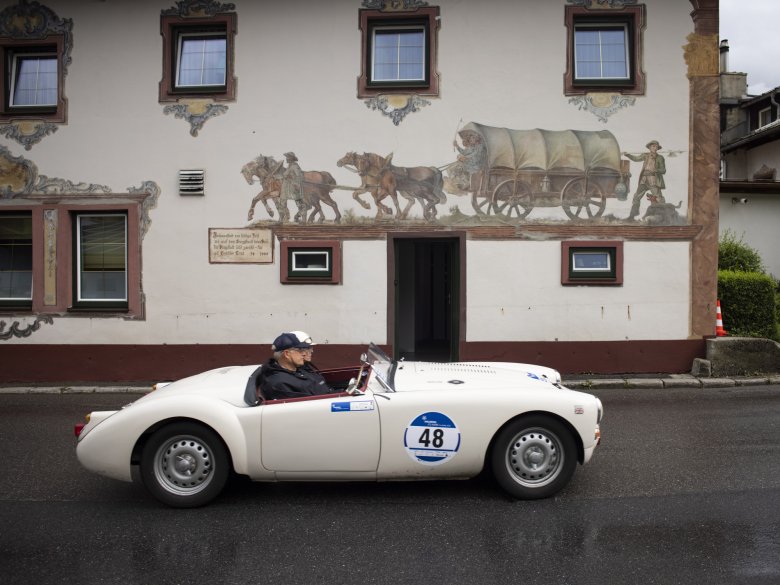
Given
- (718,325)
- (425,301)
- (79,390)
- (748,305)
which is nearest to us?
(79,390)

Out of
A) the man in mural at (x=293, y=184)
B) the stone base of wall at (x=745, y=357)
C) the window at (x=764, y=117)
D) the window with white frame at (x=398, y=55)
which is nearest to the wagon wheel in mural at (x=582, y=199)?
the stone base of wall at (x=745, y=357)

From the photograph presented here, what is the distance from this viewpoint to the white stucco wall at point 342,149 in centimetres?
1058

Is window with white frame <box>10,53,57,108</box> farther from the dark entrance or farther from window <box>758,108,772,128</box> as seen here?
window <box>758,108,772,128</box>

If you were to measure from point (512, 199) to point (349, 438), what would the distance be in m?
6.90

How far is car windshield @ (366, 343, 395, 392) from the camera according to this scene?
190 inches

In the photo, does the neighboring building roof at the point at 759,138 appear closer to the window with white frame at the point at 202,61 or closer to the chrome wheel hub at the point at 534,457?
the window with white frame at the point at 202,61

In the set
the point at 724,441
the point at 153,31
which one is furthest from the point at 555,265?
the point at 153,31

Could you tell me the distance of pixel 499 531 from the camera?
416 centimetres

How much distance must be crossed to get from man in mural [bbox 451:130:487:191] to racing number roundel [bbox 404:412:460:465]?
6.57 meters

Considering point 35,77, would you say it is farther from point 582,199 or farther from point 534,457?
Answer: point 534,457

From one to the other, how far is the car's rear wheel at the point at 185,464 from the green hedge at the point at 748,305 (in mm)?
9726

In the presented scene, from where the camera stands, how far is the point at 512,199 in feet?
34.6

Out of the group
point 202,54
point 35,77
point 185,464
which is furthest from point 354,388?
point 35,77

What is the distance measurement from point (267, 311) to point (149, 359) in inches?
84.5
